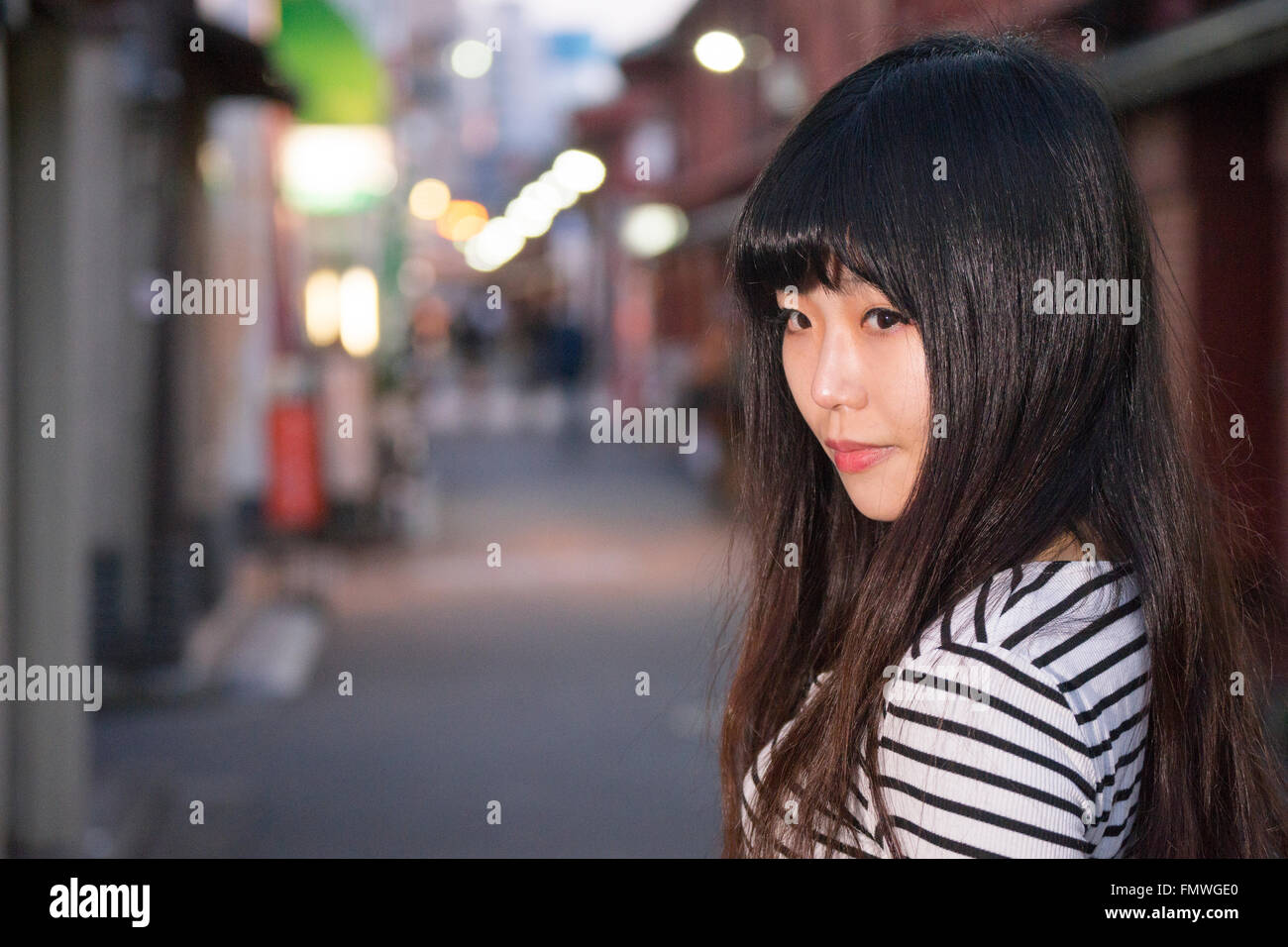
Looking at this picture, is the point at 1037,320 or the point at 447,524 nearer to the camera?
the point at 1037,320

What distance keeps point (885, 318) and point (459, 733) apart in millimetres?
5104

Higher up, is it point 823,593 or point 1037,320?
point 1037,320

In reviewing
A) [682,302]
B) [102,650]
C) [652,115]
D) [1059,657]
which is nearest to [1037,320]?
[1059,657]

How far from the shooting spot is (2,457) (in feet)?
13.8

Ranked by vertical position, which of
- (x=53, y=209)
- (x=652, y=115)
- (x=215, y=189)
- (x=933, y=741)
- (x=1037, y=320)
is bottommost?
(x=933, y=741)

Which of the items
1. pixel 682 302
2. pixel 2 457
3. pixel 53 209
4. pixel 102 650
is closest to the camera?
pixel 2 457

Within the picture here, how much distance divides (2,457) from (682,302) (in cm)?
1948

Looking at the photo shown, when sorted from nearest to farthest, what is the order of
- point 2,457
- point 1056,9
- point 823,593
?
point 823,593 < point 2,457 < point 1056,9

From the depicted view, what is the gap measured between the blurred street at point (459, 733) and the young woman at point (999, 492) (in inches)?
40.4

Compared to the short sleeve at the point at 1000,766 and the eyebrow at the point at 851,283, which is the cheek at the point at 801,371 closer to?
the eyebrow at the point at 851,283

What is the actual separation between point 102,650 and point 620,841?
3.21 meters

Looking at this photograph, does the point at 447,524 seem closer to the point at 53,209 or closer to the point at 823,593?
the point at 53,209

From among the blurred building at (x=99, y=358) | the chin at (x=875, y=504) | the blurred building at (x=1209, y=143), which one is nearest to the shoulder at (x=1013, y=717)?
the chin at (x=875, y=504)

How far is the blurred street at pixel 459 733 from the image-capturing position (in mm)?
5004
